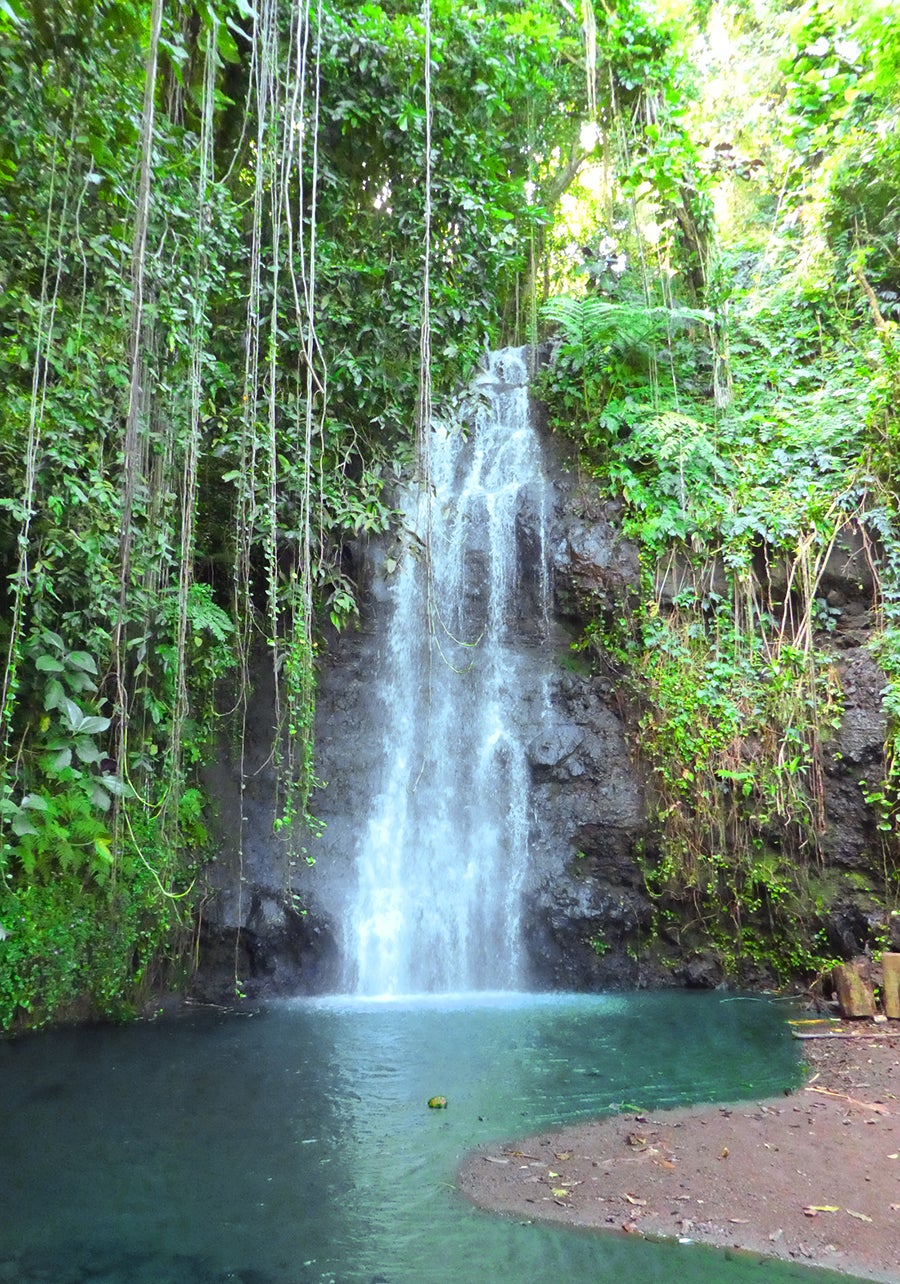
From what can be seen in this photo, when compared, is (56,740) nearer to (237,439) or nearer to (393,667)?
(237,439)

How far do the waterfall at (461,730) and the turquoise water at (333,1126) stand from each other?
847 millimetres

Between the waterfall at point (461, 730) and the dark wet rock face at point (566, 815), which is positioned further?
the waterfall at point (461, 730)

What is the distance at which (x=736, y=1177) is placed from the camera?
377cm

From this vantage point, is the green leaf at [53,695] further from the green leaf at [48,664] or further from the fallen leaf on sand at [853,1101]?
the fallen leaf on sand at [853,1101]

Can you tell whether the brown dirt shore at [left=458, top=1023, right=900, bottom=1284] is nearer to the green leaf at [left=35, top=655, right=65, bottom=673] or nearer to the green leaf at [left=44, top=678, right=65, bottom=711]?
the green leaf at [left=44, top=678, right=65, bottom=711]

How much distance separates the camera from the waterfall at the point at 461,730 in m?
8.23

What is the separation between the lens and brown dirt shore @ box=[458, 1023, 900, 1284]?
3.26 meters

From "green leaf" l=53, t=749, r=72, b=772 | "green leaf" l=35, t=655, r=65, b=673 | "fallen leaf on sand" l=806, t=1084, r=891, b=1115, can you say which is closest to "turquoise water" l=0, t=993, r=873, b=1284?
"fallen leaf on sand" l=806, t=1084, r=891, b=1115

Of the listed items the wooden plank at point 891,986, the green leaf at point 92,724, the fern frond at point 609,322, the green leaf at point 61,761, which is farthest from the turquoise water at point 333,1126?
the fern frond at point 609,322

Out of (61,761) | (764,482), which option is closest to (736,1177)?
(61,761)

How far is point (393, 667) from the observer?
938cm

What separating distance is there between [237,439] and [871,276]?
736cm

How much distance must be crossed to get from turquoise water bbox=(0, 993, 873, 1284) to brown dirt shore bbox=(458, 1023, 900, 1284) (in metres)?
0.16

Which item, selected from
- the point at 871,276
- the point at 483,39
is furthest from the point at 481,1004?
the point at 871,276
